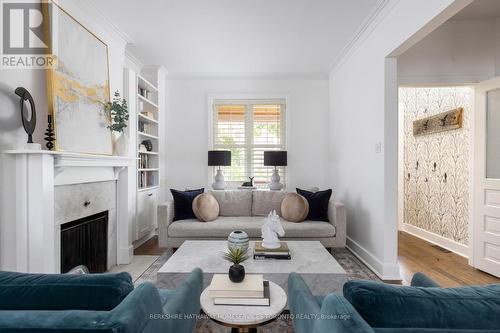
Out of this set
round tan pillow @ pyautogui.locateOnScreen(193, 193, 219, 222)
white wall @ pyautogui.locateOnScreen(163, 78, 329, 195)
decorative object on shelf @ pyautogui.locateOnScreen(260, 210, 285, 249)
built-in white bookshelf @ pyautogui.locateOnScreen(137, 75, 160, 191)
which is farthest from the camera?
white wall @ pyautogui.locateOnScreen(163, 78, 329, 195)

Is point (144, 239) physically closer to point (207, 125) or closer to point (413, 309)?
point (207, 125)

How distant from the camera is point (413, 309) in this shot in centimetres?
79

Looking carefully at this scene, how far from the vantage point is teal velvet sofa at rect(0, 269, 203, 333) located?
2.18 ft

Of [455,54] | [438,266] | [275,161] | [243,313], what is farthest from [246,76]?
[243,313]

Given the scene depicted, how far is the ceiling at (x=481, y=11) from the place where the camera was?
274 centimetres

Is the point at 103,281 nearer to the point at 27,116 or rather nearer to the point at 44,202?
the point at 44,202

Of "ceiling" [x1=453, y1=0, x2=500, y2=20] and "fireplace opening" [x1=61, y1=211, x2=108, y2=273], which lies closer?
"fireplace opening" [x1=61, y1=211, x2=108, y2=273]

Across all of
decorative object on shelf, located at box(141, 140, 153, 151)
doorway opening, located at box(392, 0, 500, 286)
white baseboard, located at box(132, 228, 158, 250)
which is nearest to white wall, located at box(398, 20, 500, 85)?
doorway opening, located at box(392, 0, 500, 286)

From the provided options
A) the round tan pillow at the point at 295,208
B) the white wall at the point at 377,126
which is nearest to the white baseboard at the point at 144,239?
the round tan pillow at the point at 295,208

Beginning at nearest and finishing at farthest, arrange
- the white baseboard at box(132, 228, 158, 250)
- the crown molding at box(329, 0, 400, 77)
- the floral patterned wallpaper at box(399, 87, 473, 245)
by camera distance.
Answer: the crown molding at box(329, 0, 400, 77)
the floral patterned wallpaper at box(399, 87, 473, 245)
the white baseboard at box(132, 228, 158, 250)

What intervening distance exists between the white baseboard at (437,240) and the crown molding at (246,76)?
3.05 m

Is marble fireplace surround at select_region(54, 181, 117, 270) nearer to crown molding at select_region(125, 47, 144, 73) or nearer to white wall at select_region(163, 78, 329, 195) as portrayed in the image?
white wall at select_region(163, 78, 329, 195)

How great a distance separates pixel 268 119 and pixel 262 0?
235 centimetres

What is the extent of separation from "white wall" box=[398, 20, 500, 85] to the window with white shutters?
85.6 inches
